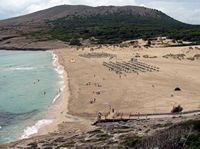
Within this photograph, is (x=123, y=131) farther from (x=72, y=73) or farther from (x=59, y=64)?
(x=59, y=64)

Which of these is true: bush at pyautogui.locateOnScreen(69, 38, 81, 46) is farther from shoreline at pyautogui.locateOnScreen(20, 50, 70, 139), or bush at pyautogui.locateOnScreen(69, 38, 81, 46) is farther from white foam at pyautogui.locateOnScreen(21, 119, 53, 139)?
white foam at pyautogui.locateOnScreen(21, 119, 53, 139)

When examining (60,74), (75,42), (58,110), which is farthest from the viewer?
(75,42)

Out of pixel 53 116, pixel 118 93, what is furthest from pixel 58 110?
pixel 118 93

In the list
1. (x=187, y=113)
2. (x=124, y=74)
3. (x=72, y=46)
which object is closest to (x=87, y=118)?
(x=187, y=113)

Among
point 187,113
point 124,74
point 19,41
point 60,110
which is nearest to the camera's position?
point 187,113

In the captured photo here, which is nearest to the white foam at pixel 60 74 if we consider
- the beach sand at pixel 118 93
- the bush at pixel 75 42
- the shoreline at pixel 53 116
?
the shoreline at pixel 53 116

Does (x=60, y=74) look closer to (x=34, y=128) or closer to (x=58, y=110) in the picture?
(x=58, y=110)

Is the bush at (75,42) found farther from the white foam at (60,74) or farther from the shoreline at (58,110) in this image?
the shoreline at (58,110)
